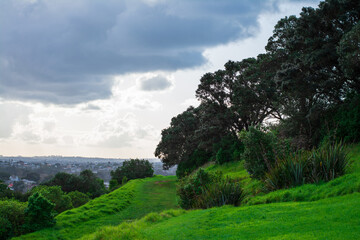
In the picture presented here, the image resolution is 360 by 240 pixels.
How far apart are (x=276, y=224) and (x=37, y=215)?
16.9m

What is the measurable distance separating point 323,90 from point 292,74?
299 cm

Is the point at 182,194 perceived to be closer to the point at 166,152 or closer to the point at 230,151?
the point at 230,151

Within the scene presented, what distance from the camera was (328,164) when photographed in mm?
12328

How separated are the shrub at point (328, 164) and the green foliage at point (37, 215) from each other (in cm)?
1647

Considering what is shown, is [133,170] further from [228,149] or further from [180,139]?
[228,149]

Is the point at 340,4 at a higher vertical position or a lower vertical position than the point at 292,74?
higher

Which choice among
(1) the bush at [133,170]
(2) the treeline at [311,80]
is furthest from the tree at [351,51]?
(1) the bush at [133,170]

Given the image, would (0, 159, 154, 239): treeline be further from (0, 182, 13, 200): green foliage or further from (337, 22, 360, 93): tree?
(337, 22, 360, 93): tree

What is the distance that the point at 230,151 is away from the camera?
1511 inches

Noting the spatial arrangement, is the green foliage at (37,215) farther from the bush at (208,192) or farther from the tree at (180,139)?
the tree at (180,139)

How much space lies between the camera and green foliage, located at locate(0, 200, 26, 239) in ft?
60.4

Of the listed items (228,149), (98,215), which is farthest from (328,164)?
Answer: (228,149)

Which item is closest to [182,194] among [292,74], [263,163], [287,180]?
[263,163]

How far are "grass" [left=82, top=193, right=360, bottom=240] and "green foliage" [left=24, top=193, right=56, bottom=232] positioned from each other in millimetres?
10619
